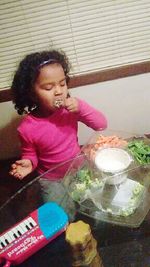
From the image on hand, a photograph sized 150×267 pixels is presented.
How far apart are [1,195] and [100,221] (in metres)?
0.88

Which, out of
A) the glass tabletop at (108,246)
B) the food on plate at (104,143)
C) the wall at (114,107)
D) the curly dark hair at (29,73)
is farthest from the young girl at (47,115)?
the wall at (114,107)

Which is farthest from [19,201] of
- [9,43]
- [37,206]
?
[9,43]

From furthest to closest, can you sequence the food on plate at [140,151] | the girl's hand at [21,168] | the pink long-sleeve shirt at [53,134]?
the pink long-sleeve shirt at [53,134]
the girl's hand at [21,168]
the food on plate at [140,151]

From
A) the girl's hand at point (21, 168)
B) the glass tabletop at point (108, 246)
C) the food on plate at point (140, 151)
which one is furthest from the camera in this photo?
the girl's hand at point (21, 168)

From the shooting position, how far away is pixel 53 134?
4.17 ft

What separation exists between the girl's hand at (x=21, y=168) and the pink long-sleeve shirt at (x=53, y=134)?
0.05 m

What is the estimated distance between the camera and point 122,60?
5.28 ft

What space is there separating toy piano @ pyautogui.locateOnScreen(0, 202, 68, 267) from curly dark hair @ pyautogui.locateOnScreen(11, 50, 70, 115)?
0.54 metres

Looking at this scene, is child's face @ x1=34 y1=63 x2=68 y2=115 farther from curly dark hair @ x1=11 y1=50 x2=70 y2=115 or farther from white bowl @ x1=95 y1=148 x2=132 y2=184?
white bowl @ x1=95 y1=148 x2=132 y2=184

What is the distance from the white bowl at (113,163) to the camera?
882 mm

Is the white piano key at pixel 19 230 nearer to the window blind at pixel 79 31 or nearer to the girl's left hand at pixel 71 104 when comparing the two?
the girl's left hand at pixel 71 104

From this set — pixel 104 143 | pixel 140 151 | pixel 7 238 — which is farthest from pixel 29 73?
pixel 7 238

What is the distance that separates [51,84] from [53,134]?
0.74 feet

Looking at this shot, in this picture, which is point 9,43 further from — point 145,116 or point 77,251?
point 77,251
